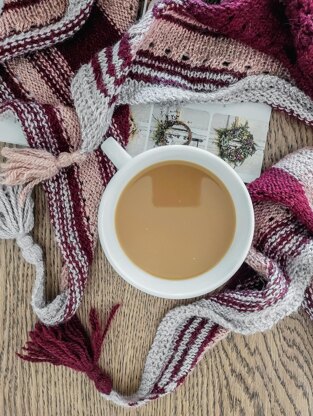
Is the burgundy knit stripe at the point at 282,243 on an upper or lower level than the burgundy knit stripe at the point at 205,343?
upper

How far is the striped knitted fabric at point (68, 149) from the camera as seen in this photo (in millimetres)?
693

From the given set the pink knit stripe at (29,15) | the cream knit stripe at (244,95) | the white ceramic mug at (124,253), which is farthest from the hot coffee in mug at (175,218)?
the pink knit stripe at (29,15)

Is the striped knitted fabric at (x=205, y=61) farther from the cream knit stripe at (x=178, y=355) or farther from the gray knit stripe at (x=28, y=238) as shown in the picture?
the cream knit stripe at (x=178, y=355)

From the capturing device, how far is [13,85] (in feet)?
2.29

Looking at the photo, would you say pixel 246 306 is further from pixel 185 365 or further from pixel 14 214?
pixel 14 214

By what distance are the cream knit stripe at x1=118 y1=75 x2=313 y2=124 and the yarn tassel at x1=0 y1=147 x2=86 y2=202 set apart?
9cm

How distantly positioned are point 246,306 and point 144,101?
0.86 ft

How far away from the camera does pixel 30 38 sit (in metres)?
0.68

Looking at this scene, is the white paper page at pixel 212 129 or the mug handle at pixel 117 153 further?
the white paper page at pixel 212 129

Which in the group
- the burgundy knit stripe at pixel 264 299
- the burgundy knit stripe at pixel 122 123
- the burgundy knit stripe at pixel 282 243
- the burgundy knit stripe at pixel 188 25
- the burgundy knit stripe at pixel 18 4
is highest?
the burgundy knit stripe at pixel 18 4

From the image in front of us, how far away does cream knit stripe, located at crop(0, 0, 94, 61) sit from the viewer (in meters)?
0.68

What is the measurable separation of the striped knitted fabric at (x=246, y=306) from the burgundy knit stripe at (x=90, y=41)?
241 mm

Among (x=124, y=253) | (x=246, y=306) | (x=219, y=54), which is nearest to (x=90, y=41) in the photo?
(x=219, y=54)

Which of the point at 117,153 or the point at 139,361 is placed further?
the point at 139,361
